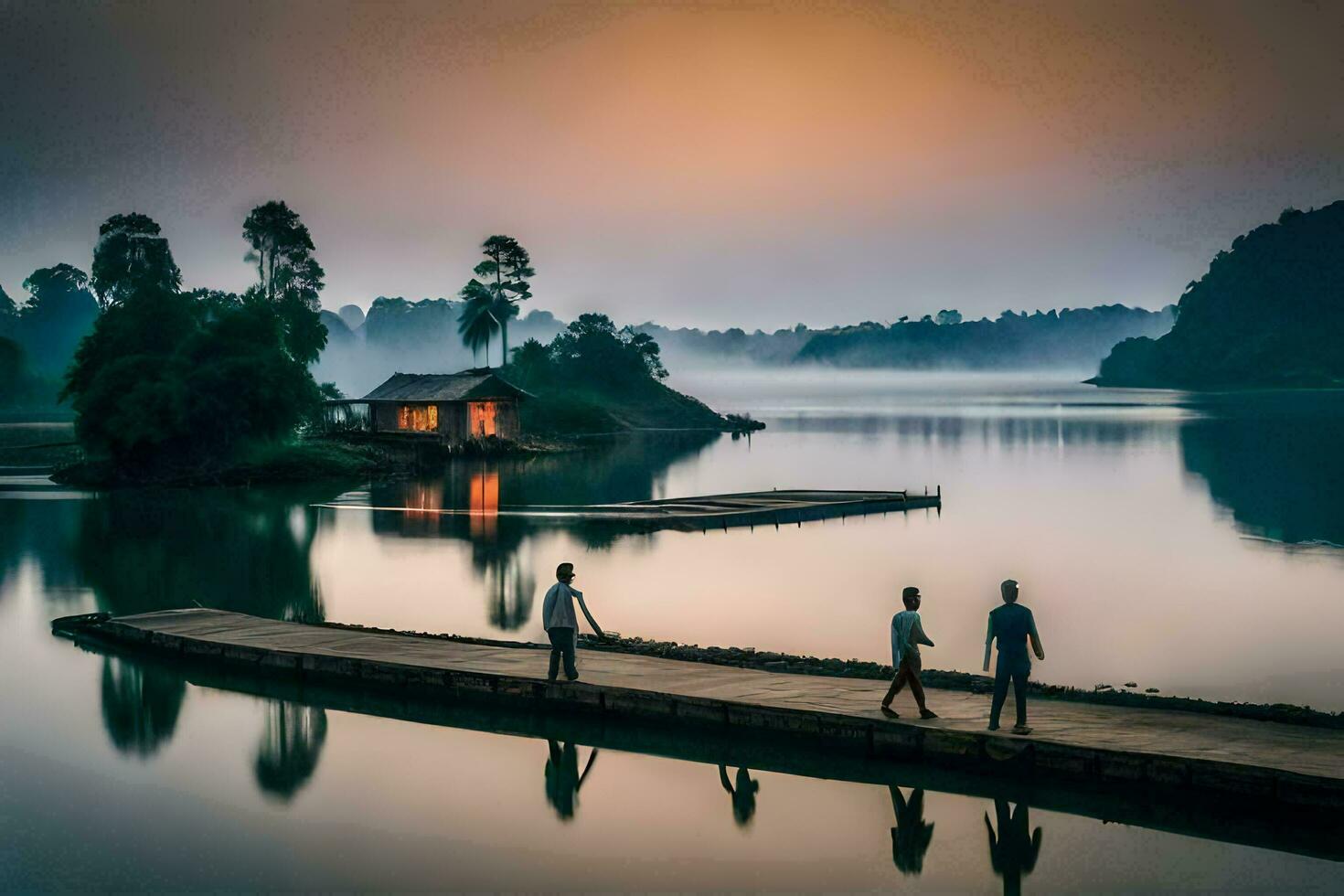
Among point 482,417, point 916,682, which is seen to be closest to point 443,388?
point 482,417

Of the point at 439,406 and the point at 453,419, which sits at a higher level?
the point at 439,406

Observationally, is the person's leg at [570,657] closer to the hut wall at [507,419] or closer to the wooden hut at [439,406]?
the wooden hut at [439,406]

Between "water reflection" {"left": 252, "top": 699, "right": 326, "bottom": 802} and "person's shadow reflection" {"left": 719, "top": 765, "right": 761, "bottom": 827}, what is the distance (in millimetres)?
5195

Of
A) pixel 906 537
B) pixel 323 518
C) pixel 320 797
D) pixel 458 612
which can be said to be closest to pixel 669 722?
pixel 320 797

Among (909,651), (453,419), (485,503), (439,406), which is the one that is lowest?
(909,651)

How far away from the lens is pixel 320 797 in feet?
47.6

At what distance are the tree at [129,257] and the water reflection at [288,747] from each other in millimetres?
85827

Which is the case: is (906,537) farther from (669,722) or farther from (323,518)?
(669,722)

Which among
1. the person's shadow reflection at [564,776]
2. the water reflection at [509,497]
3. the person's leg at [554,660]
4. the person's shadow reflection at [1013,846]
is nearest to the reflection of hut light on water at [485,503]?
the water reflection at [509,497]

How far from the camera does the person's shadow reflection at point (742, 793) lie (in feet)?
45.1

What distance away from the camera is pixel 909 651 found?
14.6 m

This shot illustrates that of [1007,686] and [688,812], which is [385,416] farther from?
[1007,686]

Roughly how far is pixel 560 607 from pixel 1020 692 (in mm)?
5953

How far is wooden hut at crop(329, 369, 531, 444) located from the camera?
260 feet
